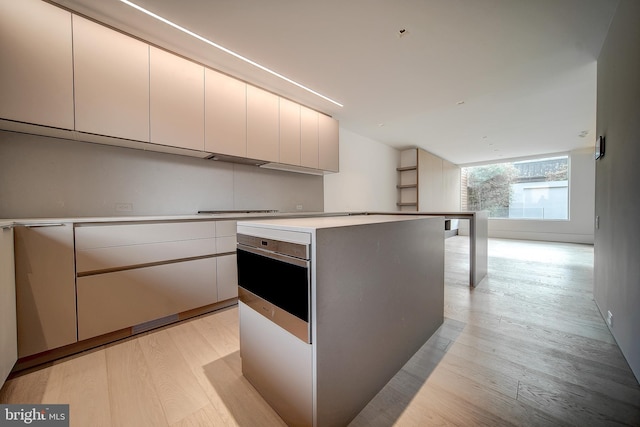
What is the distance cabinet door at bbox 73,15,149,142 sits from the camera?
171 cm

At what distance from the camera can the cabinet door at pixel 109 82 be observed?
67.2 inches

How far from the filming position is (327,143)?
3.59 m

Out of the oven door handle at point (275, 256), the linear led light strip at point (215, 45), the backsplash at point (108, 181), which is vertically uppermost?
the linear led light strip at point (215, 45)

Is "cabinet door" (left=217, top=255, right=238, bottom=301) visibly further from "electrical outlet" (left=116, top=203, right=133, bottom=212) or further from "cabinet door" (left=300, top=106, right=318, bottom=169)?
"cabinet door" (left=300, top=106, right=318, bottom=169)

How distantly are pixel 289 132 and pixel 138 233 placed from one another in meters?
2.06

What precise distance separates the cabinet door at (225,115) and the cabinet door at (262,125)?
0.21ft

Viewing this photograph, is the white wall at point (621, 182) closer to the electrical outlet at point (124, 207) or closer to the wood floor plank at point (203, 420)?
the wood floor plank at point (203, 420)

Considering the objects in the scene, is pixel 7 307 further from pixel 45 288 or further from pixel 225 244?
pixel 225 244

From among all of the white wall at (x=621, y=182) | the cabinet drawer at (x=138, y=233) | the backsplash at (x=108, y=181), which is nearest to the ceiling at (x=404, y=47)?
the white wall at (x=621, y=182)

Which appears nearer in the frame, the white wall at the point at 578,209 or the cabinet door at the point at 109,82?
the cabinet door at the point at 109,82

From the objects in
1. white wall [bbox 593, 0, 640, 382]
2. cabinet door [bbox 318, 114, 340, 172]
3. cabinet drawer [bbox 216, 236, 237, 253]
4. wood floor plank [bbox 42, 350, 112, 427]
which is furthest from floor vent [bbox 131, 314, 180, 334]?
white wall [bbox 593, 0, 640, 382]

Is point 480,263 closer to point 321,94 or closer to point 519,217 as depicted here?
point 321,94

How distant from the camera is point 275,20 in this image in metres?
1.82

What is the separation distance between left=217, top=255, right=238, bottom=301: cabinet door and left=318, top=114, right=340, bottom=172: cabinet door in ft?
6.27
